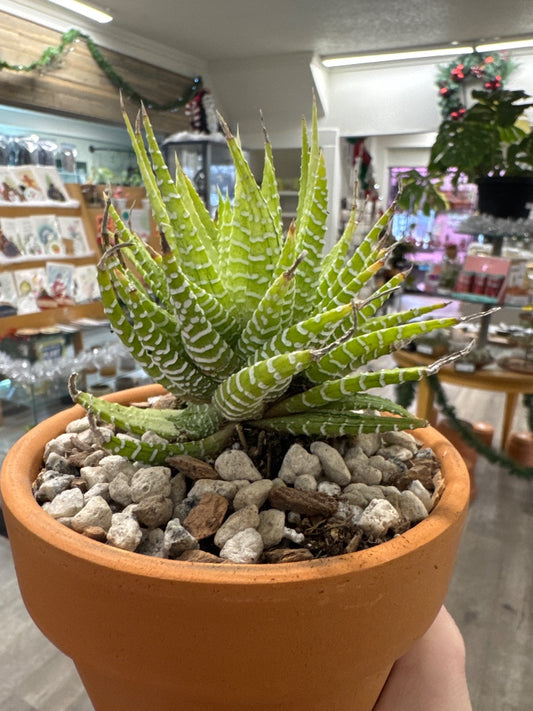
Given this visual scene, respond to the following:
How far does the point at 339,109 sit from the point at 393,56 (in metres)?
0.69

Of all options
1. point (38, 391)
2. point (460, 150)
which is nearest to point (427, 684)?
point (460, 150)

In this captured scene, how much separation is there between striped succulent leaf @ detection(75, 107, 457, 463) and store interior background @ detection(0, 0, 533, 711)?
990 mm

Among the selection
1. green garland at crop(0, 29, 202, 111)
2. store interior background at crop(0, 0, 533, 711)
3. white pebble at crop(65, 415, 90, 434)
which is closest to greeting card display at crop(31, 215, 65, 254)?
store interior background at crop(0, 0, 533, 711)

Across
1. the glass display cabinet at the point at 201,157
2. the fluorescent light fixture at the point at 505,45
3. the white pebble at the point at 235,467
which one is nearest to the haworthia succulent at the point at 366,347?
the white pebble at the point at 235,467

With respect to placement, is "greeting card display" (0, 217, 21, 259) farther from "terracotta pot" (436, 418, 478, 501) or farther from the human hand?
the human hand

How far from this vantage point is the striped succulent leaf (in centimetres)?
46

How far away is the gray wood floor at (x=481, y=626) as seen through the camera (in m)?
1.25

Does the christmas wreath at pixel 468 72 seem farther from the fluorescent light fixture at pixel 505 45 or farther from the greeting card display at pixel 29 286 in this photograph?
the greeting card display at pixel 29 286

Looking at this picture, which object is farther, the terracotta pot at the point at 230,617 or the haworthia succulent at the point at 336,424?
the haworthia succulent at the point at 336,424

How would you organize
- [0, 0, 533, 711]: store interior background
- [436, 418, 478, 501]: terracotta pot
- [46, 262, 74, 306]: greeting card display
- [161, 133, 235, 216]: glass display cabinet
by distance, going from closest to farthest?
[0, 0, 533, 711]: store interior background, [436, 418, 478, 501]: terracotta pot, [46, 262, 74, 306]: greeting card display, [161, 133, 235, 216]: glass display cabinet

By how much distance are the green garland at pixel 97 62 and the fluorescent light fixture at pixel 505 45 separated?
2167mm

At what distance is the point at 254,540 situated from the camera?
0.45 m

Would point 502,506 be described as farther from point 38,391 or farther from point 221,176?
point 221,176

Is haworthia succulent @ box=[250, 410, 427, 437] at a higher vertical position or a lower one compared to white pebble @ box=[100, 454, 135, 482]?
higher
